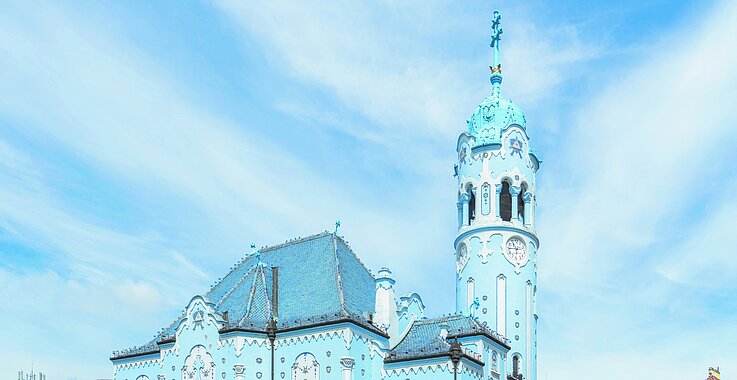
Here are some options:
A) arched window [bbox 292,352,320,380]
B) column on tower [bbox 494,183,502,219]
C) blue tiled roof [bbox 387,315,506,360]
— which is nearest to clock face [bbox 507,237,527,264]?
column on tower [bbox 494,183,502,219]

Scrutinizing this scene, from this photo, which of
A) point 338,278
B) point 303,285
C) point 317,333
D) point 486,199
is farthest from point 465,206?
point 317,333

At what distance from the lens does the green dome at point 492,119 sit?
62.4 metres

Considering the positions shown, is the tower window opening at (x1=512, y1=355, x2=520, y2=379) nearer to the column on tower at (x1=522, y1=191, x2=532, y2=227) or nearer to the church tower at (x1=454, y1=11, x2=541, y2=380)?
the church tower at (x1=454, y1=11, x2=541, y2=380)

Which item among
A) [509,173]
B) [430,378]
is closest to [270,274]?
[430,378]

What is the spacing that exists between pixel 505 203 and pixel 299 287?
51.4ft

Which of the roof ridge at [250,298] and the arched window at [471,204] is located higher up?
the arched window at [471,204]

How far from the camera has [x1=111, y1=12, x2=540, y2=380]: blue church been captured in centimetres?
5081

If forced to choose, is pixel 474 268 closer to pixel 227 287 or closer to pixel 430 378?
pixel 430 378

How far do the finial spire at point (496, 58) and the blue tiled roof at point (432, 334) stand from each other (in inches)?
758

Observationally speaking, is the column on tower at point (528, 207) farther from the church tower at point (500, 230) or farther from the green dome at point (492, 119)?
the green dome at point (492, 119)

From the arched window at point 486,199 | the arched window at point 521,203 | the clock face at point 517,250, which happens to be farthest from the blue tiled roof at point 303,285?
the arched window at point 521,203

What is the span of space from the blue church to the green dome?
10 cm

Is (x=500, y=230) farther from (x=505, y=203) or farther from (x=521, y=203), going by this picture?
(x=521, y=203)

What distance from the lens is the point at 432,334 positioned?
5331 centimetres
